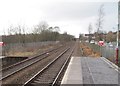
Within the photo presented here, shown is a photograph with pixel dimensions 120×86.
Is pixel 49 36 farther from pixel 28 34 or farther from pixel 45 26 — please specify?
pixel 28 34

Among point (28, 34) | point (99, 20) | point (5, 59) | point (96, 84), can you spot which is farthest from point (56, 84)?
point (28, 34)

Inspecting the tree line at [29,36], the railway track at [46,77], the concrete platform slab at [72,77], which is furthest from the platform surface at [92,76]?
the tree line at [29,36]

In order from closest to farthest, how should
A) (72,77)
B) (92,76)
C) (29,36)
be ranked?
(72,77), (92,76), (29,36)

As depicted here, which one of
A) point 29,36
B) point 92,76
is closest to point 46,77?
point 92,76

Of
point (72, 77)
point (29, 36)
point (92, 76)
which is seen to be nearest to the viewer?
point (72, 77)

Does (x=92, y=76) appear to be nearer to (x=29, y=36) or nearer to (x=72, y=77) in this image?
(x=72, y=77)

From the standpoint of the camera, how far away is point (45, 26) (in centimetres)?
11275

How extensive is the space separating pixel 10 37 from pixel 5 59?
112 feet

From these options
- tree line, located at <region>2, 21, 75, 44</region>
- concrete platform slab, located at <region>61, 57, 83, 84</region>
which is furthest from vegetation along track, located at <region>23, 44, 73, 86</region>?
tree line, located at <region>2, 21, 75, 44</region>

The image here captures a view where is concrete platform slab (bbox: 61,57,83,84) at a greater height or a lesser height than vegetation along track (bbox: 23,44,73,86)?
greater

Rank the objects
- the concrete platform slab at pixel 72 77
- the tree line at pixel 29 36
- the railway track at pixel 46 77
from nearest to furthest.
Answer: the concrete platform slab at pixel 72 77 < the railway track at pixel 46 77 < the tree line at pixel 29 36

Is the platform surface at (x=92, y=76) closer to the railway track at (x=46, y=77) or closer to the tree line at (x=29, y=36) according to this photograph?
the railway track at (x=46, y=77)

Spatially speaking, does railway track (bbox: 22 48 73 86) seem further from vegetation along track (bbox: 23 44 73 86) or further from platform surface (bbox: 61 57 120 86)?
platform surface (bbox: 61 57 120 86)

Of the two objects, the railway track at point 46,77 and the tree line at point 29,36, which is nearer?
the railway track at point 46,77
